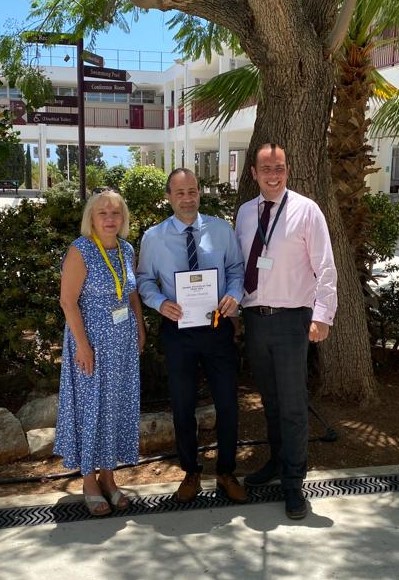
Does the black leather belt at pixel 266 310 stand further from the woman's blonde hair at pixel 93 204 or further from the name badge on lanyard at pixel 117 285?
the woman's blonde hair at pixel 93 204

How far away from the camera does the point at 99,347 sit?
345 centimetres

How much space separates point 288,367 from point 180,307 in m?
0.69

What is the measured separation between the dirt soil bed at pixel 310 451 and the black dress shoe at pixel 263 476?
31 centimetres

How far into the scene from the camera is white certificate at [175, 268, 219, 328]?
3.38 m

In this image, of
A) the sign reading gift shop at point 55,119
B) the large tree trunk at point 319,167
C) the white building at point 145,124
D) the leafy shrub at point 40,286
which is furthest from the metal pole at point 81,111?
the white building at point 145,124

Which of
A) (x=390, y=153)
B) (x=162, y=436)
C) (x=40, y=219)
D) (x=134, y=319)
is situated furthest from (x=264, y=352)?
(x=390, y=153)

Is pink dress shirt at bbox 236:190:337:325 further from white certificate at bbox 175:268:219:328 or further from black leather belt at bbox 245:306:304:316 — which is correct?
white certificate at bbox 175:268:219:328

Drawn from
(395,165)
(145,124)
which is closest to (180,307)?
(395,165)

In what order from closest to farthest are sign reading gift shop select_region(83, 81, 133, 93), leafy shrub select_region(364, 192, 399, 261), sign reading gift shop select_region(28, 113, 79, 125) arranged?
leafy shrub select_region(364, 192, 399, 261) < sign reading gift shop select_region(28, 113, 79, 125) < sign reading gift shop select_region(83, 81, 133, 93)

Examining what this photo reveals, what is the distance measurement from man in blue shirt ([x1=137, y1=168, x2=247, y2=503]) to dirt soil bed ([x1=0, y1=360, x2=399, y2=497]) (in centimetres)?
57

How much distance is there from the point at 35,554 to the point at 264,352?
1.58 metres

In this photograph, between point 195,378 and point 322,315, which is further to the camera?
point 195,378

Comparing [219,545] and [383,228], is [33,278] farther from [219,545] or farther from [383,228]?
[383,228]

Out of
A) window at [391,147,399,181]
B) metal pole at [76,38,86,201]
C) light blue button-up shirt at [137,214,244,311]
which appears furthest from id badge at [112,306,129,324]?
window at [391,147,399,181]
